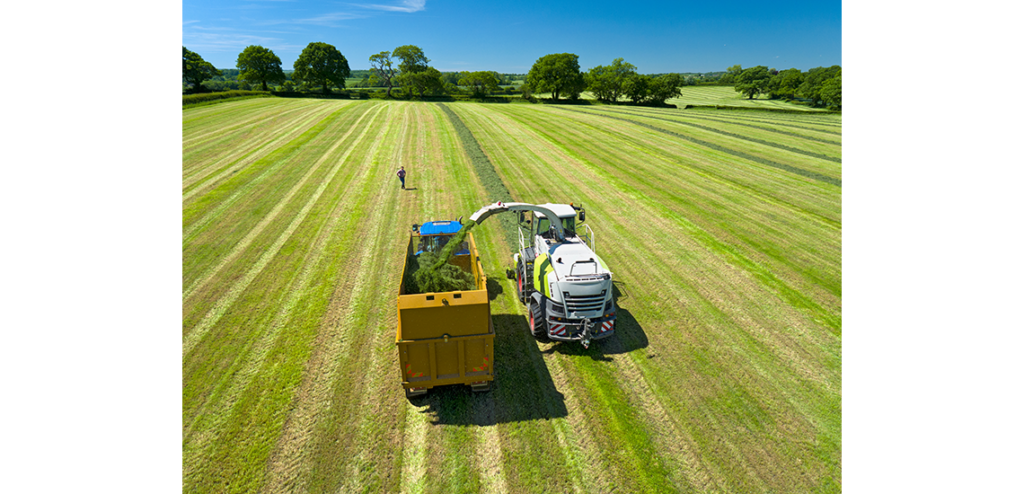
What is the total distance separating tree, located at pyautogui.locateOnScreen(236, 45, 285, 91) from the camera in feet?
266

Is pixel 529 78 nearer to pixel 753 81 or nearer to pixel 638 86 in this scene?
pixel 638 86

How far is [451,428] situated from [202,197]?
21550 mm

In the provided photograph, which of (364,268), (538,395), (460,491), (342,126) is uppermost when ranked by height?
(342,126)

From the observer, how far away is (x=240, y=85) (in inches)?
3280

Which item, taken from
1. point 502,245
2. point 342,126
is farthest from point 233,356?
point 342,126

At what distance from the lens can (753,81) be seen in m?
94.5

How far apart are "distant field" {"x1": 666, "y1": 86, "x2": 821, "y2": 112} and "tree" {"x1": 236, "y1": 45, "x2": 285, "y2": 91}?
85.3 m

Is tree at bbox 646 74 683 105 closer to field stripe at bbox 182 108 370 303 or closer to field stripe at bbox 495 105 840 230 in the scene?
field stripe at bbox 495 105 840 230

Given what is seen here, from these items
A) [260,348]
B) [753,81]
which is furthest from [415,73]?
[260,348]

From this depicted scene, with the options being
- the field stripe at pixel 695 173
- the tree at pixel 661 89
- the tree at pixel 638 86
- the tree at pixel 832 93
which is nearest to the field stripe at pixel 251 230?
the field stripe at pixel 695 173

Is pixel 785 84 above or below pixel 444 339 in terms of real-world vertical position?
above

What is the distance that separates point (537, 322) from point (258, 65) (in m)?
98.2

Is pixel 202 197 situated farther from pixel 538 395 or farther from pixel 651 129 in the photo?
pixel 651 129

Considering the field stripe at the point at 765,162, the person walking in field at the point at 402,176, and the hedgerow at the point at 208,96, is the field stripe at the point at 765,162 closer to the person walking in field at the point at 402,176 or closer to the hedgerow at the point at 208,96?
the person walking in field at the point at 402,176
